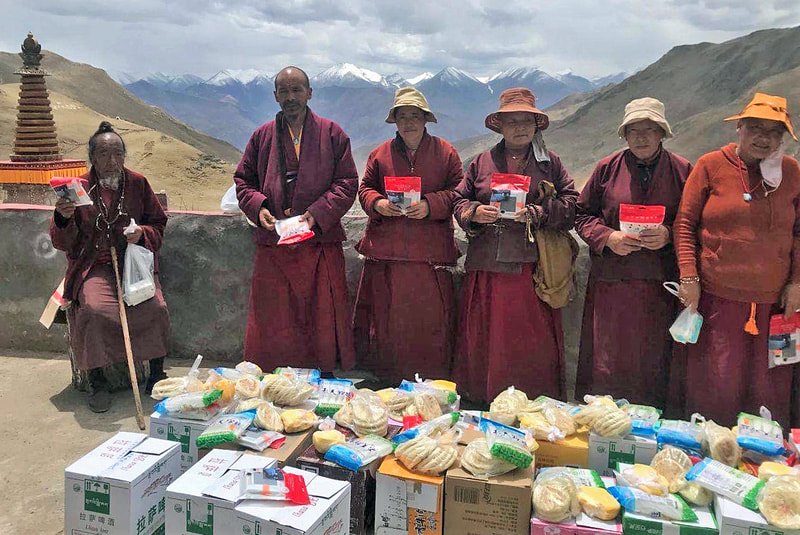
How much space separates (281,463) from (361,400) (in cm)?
50

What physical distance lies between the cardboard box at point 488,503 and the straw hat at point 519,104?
6.73 feet

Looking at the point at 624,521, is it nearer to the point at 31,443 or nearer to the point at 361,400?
the point at 361,400

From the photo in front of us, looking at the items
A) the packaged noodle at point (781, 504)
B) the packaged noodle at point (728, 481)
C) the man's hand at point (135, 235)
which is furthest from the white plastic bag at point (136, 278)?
the packaged noodle at point (781, 504)

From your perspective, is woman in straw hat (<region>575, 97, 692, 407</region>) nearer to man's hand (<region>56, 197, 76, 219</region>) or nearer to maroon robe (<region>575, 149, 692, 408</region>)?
maroon robe (<region>575, 149, 692, 408</region>)

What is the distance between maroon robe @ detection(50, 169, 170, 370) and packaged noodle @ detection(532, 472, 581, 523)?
290 centimetres

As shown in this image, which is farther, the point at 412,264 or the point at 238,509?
the point at 412,264

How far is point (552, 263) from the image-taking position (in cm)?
381

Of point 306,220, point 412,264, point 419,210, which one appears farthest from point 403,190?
point 306,220

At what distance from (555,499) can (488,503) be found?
0.27 m

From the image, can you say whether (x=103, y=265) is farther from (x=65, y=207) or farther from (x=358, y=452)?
(x=358, y=452)

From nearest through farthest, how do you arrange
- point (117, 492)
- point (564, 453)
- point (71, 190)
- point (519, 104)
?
point (117, 492) < point (564, 453) < point (519, 104) < point (71, 190)

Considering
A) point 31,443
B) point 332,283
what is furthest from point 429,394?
point 31,443

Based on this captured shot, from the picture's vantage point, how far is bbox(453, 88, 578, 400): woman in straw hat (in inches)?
149

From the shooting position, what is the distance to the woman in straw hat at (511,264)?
3.78 meters
